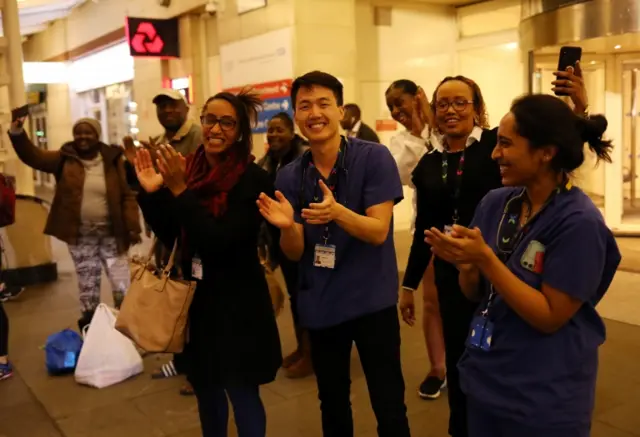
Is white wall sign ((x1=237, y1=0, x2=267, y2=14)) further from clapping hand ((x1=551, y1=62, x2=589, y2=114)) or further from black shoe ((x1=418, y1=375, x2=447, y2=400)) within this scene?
clapping hand ((x1=551, y1=62, x2=589, y2=114))

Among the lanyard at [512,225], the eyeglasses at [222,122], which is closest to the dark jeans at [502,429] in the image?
the lanyard at [512,225]

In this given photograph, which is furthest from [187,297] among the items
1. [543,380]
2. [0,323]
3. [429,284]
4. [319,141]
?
[0,323]

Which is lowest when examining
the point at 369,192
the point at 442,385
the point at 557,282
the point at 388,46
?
the point at 442,385

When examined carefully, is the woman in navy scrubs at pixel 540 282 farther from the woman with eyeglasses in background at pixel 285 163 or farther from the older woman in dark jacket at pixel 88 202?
the older woman in dark jacket at pixel 88 202

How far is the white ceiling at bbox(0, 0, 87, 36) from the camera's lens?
571 inches

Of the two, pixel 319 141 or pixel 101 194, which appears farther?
pixel 101 194

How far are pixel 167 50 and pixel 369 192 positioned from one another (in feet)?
31.5

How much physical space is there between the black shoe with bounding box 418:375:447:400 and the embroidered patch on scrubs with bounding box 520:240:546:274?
217 cm

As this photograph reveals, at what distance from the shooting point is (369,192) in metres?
2.38

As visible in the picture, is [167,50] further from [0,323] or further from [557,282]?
[557,282]

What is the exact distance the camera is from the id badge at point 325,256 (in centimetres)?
237

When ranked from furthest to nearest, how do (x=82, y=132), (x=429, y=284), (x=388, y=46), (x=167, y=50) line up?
(x=167, y=50) < (x=388, y=46) < (x=82, y=132) < (x=429, y=284)

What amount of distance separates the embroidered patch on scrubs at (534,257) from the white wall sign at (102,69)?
12945 mm

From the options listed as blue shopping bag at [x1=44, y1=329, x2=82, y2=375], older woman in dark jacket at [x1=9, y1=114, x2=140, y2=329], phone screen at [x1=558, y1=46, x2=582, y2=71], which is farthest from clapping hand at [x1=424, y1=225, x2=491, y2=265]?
older woman in dark jacket at [x1=9, y1=114, x2=140, y2=329]
